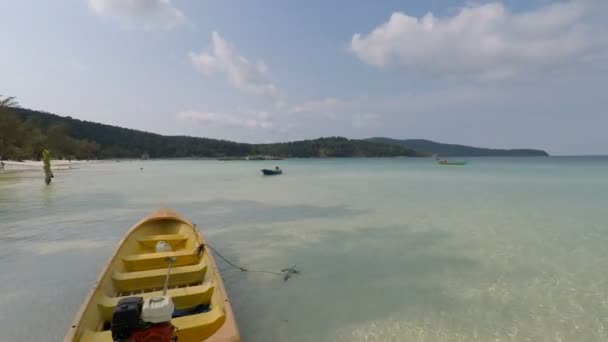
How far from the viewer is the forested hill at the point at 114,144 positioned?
6069cm

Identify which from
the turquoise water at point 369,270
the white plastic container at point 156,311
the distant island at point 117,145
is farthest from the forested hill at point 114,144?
the white plastic container at point 156,311

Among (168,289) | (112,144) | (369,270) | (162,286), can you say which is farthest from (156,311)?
(112,144)

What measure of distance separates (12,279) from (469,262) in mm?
10864

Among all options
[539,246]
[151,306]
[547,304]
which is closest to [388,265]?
[547,304]

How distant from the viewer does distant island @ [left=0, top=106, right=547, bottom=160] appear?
61188 millimetres

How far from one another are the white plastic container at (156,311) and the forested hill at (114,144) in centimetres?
6594

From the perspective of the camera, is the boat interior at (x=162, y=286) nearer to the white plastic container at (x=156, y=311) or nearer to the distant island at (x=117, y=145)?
the white plastic container at (x=156, y=311)

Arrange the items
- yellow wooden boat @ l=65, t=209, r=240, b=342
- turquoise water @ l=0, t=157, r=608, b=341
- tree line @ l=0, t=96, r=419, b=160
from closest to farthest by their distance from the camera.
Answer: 1. yellow wooden boat @ l=65, t=209, r=240, b=342
2. turquoise water @ l=0, t=157, r=608, b=341
3. tree line @ l=0, t=96, r=419, b=160

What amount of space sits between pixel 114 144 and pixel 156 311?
160137 mm

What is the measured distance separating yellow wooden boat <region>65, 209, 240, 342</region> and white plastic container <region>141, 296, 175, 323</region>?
0.99 feet

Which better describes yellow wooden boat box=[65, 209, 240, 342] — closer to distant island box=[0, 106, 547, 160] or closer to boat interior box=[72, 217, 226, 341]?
boat interior box=[72, 217, 226, 341]

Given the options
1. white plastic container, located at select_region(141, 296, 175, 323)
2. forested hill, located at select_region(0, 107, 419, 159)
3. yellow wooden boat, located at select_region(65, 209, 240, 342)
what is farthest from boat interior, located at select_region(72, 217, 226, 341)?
forested hill, located at select_region(0, 107, 419, 159)

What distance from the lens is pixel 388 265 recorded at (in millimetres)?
7844

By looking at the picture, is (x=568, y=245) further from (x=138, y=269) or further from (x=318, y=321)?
(x=138, y=269)
